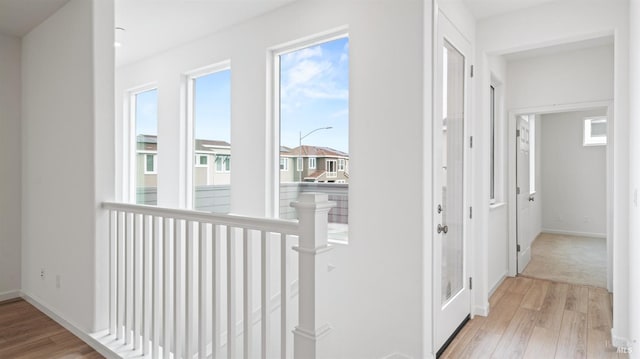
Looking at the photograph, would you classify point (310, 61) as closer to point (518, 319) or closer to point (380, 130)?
point (380, 130)

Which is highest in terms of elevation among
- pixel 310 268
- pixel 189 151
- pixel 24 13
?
pixel 24 13

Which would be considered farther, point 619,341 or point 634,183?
point 619,341

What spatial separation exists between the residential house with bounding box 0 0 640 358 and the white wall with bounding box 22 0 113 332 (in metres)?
0.02

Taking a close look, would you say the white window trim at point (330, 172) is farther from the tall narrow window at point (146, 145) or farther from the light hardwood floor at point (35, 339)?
the tall narrow window at point (146, 145)

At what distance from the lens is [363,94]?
266 cm

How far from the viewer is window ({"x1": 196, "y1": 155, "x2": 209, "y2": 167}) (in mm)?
4227

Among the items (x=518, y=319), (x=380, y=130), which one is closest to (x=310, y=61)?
(x=380, y=130)

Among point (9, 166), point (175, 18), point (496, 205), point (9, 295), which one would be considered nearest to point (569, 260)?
point (496, 205)

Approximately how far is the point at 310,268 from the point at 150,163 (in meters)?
3.94

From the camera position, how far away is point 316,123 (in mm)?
3252

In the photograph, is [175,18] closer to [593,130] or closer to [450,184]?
[450,184]

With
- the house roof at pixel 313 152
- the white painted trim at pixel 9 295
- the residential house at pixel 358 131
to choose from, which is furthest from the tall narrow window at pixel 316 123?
the white painted trim at pixel 9 295

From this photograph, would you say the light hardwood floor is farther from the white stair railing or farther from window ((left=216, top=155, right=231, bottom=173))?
window ((left=216, top=155, right=231, bottom=173))

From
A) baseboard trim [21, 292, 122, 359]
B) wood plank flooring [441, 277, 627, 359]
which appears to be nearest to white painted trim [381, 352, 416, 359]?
wood plank flooring [441, 277, 627, 359]
